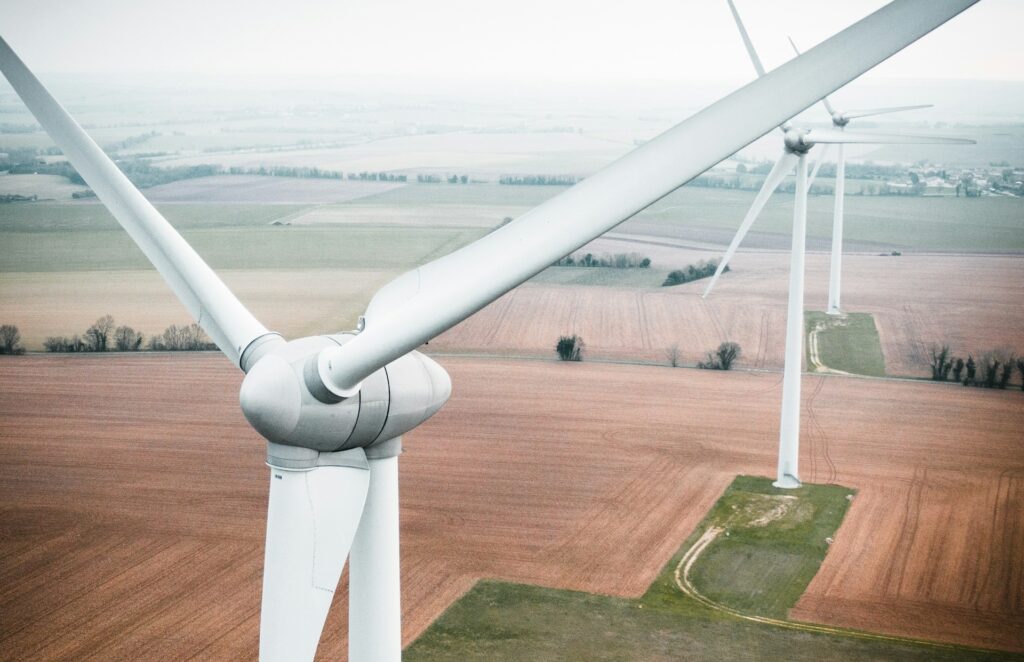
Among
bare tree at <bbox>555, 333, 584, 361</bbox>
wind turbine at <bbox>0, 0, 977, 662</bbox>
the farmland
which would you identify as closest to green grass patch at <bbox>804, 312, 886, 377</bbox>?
the farmland

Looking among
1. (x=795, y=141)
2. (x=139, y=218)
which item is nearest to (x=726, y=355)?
(x=795, y=141)

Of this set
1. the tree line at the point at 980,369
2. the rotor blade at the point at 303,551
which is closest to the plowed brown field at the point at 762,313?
the tree line at the point at 980,369

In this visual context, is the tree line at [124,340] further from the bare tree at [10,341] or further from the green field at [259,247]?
the green field at [259,247]

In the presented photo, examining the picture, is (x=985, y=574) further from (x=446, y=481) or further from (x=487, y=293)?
(x=487, y=293)

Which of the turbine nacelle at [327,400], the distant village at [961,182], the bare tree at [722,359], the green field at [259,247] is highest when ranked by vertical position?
the turbine nacelle at [327,400]

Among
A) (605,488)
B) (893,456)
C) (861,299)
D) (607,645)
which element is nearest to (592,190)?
(607,645)
